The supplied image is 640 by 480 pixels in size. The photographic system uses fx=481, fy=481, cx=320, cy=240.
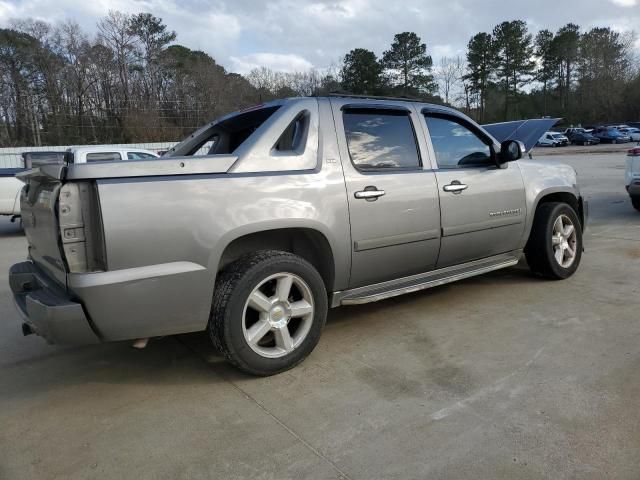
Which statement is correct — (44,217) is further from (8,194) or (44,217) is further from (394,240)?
(8,194)

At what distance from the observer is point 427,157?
384 cm

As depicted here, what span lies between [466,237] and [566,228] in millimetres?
1592

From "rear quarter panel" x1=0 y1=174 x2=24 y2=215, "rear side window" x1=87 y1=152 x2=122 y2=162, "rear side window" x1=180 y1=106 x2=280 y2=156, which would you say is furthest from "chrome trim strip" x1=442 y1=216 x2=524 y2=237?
"rear quarter panel" x1=0 y1=174 x2=24 y2=215

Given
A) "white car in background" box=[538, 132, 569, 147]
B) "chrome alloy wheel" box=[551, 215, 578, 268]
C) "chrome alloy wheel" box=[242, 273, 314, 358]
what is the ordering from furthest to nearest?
"white car in background" box=[538, 132, 569, 147], "chrome alloy wheel" box=[551, 215, 578, 268], "chrome alloy wheel" box=[242, 273, 314, 358]

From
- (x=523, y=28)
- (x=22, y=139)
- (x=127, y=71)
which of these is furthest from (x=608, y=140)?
(x=22, y=139)

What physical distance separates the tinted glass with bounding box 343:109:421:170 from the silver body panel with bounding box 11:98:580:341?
80 millimetres

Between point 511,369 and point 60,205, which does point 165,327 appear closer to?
point 60,205

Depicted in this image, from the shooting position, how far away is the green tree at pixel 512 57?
6538 centimetres

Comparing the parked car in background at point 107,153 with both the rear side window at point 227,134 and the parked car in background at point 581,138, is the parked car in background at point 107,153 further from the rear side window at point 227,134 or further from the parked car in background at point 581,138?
the parked car in background at point 581,138

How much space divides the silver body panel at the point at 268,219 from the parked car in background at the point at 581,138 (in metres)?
47.4

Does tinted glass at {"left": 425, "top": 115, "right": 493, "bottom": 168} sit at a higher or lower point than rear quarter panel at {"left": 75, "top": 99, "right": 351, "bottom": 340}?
higher

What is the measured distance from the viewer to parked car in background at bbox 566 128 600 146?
44.7 meters

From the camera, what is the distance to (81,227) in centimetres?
247

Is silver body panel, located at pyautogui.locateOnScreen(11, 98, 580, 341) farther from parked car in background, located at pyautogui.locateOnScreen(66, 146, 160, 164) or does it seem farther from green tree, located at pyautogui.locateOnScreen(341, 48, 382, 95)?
green tree, located at pyautogui.locateOnScreen(341, 48, 382, 95)
